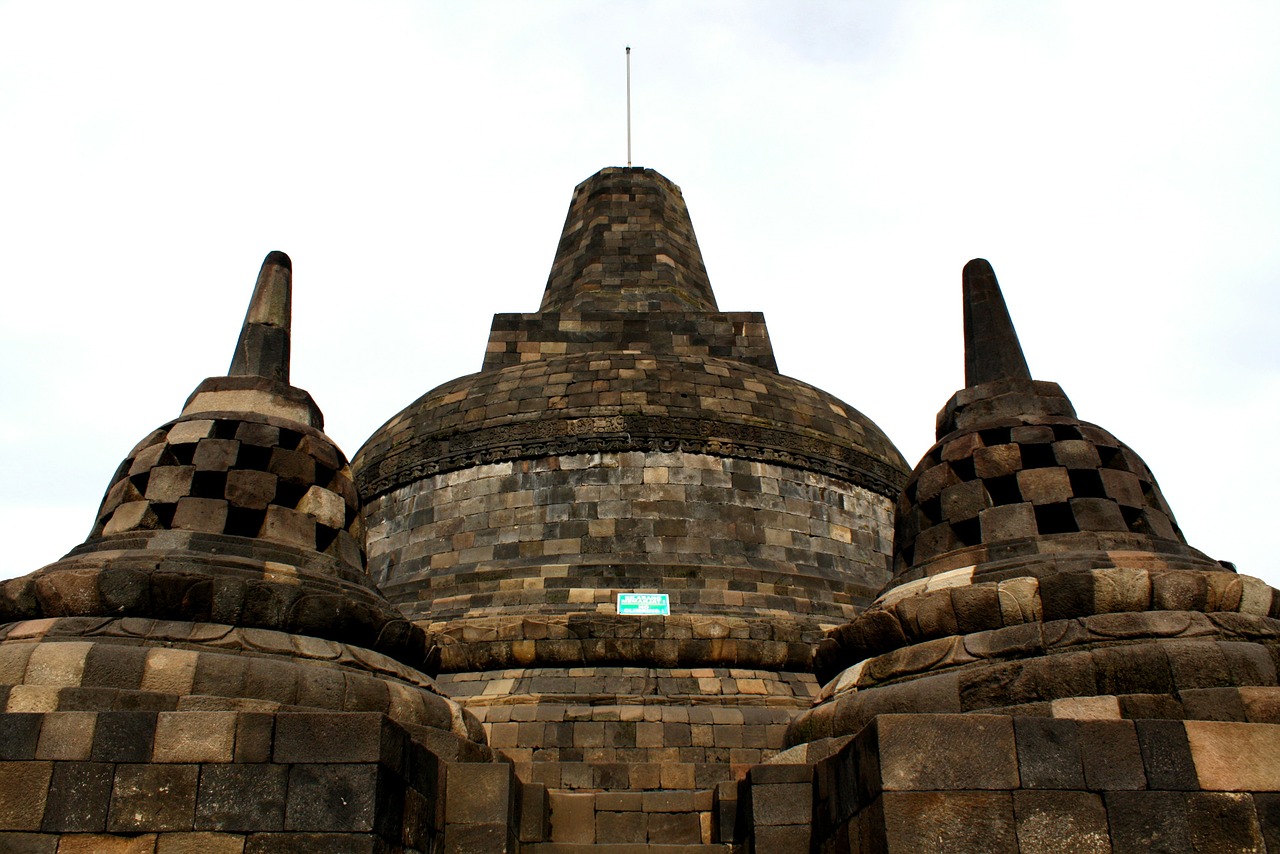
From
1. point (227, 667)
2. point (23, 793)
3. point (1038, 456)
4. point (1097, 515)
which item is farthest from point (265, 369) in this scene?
point (1097, 515)

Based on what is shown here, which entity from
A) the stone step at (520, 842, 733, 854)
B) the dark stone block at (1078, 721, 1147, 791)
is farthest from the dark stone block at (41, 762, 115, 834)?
the dark stone block at (1078, 721, 1147, 791)

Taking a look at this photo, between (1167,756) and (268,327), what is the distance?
903 centimetres

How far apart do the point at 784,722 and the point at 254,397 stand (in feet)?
21.6

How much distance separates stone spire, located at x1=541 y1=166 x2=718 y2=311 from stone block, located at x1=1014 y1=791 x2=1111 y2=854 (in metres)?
16.5

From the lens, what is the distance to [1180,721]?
6273mm

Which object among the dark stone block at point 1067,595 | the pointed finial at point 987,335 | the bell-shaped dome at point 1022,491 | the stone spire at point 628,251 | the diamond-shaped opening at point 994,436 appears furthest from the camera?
the stone spire at point 628,251

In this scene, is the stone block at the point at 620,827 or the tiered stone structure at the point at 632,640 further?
the stone block at the point at 620,827

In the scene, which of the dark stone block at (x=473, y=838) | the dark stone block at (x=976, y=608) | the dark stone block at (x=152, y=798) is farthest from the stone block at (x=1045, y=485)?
the dark stone block at (x=152, y=798)

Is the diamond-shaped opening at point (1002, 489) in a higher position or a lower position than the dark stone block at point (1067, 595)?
higher

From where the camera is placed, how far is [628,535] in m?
15.7

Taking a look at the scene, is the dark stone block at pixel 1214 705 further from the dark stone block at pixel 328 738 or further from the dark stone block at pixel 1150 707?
the dark stone block at pixel 328 738

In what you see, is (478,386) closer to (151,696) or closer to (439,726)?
(439,726)

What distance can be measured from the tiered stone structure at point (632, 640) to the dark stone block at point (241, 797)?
0.02 metres

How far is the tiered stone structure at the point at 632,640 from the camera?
627cm
